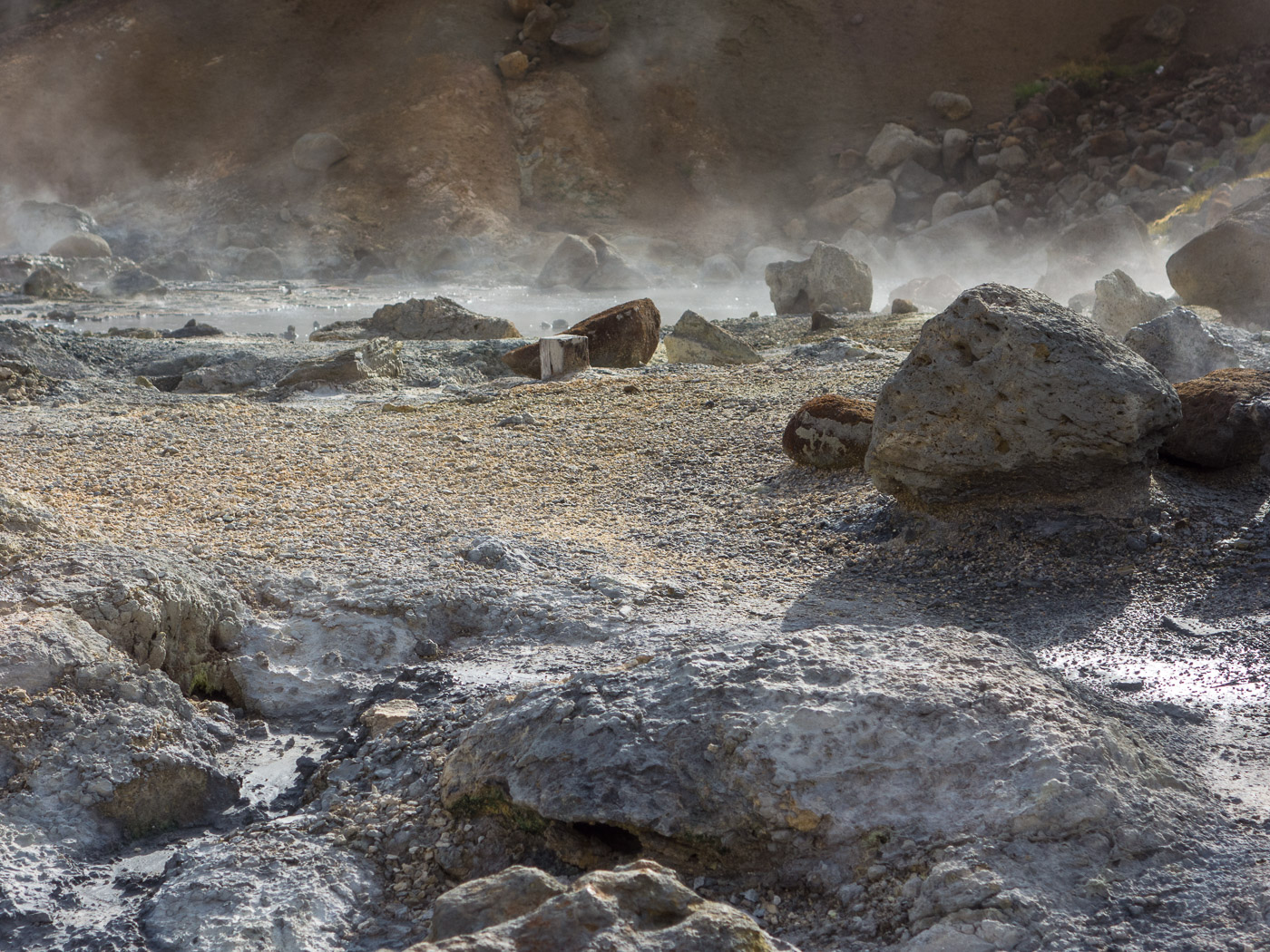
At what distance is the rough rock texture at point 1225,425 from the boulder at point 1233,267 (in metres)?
5.33

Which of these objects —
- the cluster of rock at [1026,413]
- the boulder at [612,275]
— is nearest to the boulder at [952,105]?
the boulder at [612,275]

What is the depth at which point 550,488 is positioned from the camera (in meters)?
4.38

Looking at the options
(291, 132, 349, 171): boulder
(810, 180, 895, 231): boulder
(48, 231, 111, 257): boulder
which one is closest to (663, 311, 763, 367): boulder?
(48, 231, 111, 257): boulder

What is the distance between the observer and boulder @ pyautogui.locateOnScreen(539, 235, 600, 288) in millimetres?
17422

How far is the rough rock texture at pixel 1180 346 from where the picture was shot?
17.2ft

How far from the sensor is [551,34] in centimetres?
2595

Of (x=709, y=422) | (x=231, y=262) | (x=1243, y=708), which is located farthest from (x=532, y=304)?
(x=1243, y=708)

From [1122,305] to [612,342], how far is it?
3596 mm

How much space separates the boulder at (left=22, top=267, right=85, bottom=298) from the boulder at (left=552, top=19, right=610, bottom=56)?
14.8 meters

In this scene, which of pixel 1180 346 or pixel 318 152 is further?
pixel 318 152

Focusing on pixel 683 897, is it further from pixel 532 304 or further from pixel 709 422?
pixel 532 304

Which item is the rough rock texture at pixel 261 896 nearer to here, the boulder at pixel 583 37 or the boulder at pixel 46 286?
the boulder at pixel 46 286

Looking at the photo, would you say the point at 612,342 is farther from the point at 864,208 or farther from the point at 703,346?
the point at 864,208

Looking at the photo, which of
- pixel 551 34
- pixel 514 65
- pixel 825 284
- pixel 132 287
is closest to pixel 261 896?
pixel 825 284
